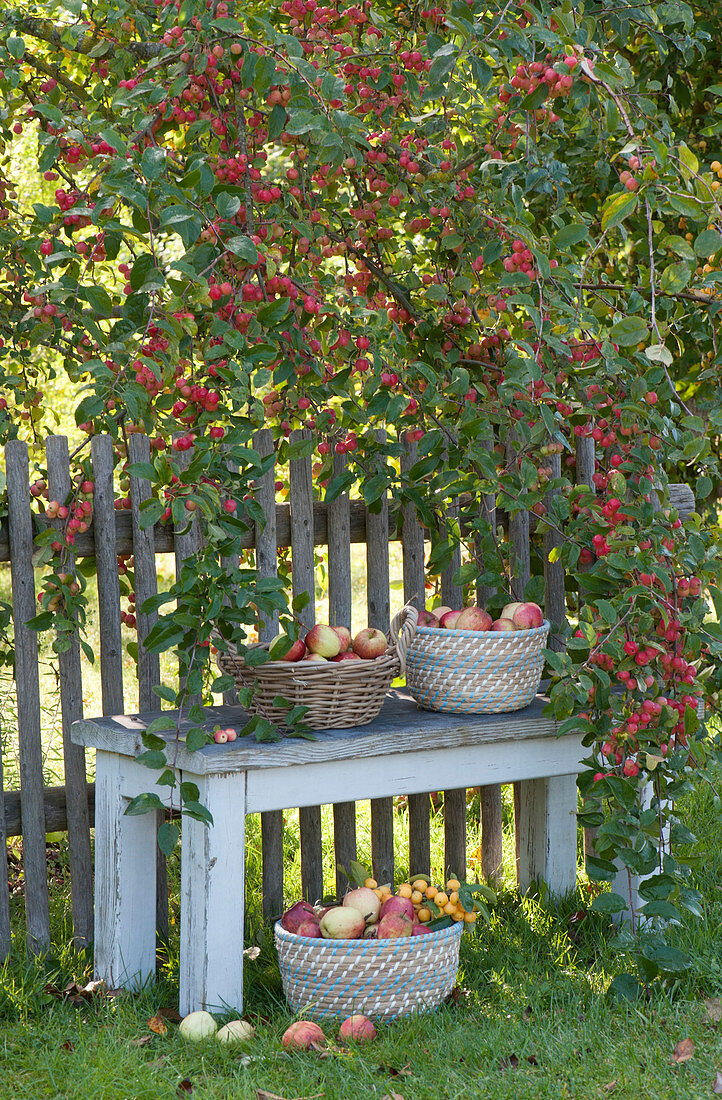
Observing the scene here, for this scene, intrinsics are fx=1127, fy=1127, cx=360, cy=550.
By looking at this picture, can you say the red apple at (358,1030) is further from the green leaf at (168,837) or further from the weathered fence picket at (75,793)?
the weathered fence picket at (75,793)

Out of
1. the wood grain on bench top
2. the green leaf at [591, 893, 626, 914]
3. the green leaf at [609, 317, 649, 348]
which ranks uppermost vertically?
the green leaf at [609, 317, 649, 348]

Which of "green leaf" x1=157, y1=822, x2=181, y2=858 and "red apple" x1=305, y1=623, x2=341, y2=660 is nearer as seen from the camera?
"green leaf" x1=157, y1=822, x2=181, y2=858

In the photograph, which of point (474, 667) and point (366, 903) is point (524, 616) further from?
point (366, 903)

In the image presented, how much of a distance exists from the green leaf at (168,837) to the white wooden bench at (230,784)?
0.09 m

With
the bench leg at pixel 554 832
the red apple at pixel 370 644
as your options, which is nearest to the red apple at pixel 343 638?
the red apple at pixel 370 644

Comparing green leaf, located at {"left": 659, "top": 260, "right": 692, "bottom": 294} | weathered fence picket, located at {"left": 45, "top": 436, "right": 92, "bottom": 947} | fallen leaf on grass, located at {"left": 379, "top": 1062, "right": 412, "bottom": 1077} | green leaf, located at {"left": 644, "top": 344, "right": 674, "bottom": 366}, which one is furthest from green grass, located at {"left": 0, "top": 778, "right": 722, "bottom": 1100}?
green leaf, located at {"left": 659, "top": 260, "right": 692, "bottom": 294}

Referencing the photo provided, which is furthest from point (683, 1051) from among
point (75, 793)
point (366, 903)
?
point (75, 793)

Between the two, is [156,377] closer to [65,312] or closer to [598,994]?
[65,312]

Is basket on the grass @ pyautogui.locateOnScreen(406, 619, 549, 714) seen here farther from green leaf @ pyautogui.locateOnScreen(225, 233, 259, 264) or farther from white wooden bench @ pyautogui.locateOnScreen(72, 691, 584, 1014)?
green leaf @ pyautogui.locateOnScreen(225, 233, 259, 264)

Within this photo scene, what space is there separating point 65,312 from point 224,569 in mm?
859

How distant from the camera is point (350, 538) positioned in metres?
3.26

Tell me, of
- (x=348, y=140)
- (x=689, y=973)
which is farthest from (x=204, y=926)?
(x=348, y=140)

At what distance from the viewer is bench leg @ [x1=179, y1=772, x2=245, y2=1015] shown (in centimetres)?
241

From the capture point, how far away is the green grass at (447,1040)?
2150 millimetres
